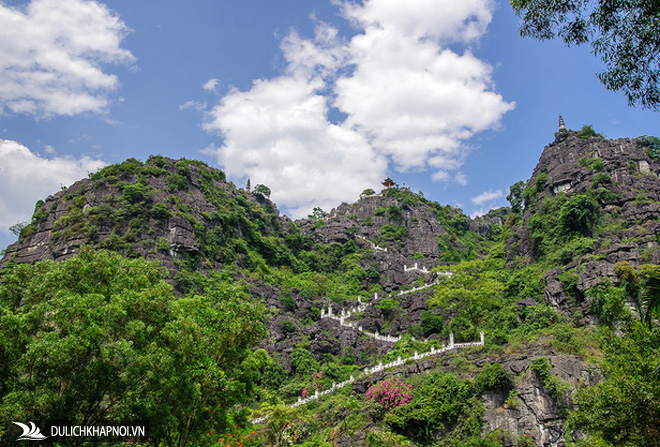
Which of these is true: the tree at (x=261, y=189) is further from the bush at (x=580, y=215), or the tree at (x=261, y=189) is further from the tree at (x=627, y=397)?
the tree at (x=627, y=397)

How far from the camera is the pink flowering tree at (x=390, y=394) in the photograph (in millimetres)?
26422

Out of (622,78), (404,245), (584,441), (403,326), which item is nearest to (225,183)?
(404,245)

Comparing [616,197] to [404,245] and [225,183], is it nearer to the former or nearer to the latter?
[404,245]

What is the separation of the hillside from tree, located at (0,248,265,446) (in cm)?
32

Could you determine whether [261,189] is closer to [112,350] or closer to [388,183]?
[388,183]

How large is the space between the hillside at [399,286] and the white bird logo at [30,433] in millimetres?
1431

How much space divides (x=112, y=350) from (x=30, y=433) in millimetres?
2341

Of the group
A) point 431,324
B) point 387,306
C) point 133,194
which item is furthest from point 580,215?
point 133,194

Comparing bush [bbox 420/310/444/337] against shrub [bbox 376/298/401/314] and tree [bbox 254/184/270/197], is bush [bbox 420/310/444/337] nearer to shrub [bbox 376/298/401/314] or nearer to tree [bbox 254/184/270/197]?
shrub [bbox 376/298/401/314]

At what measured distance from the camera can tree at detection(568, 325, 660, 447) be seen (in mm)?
14211

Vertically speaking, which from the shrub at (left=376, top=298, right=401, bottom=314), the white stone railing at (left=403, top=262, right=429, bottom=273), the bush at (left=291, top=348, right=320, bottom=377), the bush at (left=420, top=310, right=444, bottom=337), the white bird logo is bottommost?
the bush at (left=291, top=348, right=320, bottom=377)

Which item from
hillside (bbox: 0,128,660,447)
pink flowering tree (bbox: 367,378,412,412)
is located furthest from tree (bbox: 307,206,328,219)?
pink flowering tree (bbox: 367,378,412,412)

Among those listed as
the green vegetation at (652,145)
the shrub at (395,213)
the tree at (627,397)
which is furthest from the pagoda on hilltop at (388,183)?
the tree at (627,397)

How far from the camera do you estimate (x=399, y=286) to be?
59031 mm
